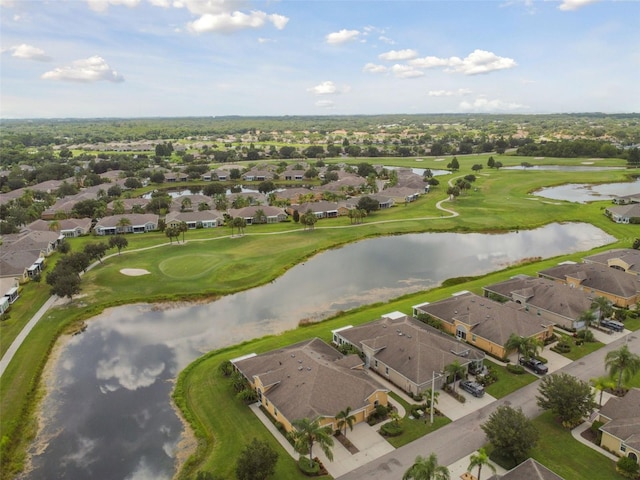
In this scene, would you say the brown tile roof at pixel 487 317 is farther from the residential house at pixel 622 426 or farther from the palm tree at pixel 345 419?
the palm tree at pixel 345 419

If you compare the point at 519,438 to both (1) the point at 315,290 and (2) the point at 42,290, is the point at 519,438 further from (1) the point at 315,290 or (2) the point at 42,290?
(2) the point at 42,290

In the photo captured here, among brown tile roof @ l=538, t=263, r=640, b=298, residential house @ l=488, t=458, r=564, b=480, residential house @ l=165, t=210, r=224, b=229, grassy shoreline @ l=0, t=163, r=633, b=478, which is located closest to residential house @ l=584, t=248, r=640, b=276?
brown tile roof @ l=538, t=263, r=640, b=298

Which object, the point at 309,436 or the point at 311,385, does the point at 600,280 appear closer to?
the point at 311,385

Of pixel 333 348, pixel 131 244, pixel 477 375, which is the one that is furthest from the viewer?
pixel 131 244

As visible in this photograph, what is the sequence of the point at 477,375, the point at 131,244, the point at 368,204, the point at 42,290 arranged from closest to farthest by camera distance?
the point at 477,375 < the point at 42,290 < the point at 131,244 < the point at 368,204

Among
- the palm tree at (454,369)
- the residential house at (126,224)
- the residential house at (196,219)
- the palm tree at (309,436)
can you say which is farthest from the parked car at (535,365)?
the residential house at (126,224)

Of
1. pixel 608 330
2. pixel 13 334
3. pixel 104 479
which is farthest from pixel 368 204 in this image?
pixel 104 479
